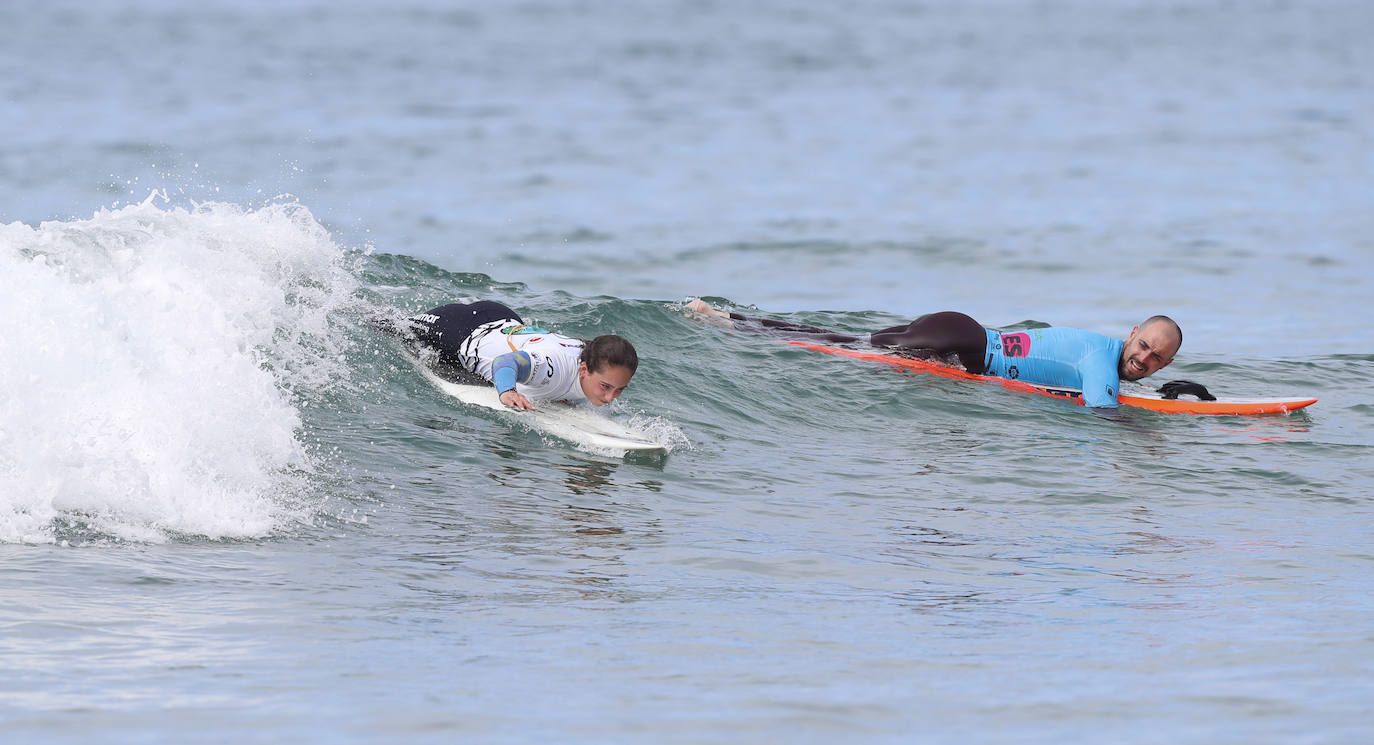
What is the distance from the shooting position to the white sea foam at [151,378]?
7082mm

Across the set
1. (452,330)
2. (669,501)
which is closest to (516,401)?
(669,501)

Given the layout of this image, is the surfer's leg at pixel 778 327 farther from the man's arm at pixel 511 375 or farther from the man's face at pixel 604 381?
the man's face at pixel 604 381

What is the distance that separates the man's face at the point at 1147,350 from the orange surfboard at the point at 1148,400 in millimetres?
330

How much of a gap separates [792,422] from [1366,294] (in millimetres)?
12259

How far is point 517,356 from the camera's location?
365 inches

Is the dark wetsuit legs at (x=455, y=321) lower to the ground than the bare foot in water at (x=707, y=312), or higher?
lower

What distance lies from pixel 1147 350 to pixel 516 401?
5.06 m

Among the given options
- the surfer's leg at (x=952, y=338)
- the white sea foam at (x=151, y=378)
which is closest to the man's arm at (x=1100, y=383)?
the surfer's leg at (x=952, y=338)

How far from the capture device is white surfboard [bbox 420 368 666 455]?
9195 millimetres

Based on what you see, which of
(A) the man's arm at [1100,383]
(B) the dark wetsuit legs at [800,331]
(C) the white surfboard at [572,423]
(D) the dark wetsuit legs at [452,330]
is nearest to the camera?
(C) the white surfboard at [572,423]

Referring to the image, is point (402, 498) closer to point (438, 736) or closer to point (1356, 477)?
point (438, 736)

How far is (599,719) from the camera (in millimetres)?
4984

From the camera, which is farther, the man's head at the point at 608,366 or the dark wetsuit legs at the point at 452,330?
the dark wetsuit legs at the point at 452,330

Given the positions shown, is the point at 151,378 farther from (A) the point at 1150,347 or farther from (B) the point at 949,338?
(A) the point at 1150,347
